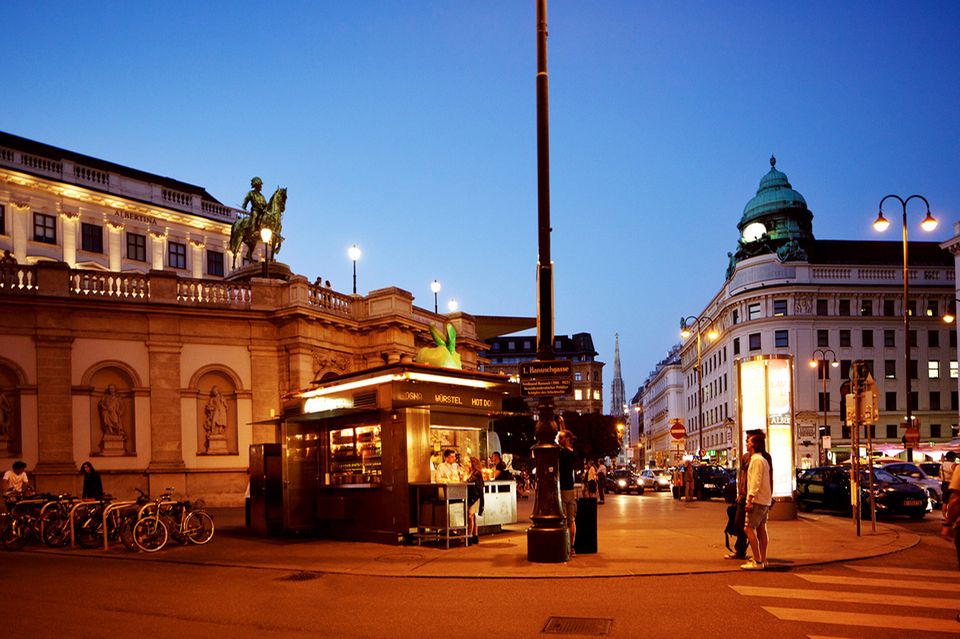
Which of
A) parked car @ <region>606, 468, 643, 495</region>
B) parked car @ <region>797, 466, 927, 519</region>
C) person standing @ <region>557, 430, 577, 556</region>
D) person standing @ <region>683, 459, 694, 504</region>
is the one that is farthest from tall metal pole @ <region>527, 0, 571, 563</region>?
parked car @ <region>606, 468, 643, 495</region>

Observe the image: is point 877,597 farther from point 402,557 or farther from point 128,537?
point 128,537

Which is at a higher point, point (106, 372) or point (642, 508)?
point (106, 372)

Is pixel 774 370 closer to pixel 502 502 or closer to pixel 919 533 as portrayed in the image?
pixel 919 533

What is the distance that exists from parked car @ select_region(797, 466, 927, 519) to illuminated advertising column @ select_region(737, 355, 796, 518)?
2.36 metres

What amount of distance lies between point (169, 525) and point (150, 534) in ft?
2.63

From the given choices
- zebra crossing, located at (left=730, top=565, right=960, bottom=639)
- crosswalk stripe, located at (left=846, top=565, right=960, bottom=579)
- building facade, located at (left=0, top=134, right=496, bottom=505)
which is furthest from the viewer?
building facade, located at (left=0, top=134, right=496, bottom=505)

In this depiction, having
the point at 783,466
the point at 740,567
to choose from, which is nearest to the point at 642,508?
the point at 783,466

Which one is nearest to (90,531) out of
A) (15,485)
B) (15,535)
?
(15,535)

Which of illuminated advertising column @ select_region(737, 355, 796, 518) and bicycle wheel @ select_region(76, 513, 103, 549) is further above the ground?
illuminated advertising column @ select_region(737, 355, 796, 518)

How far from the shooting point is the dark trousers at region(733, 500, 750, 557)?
13047 mm

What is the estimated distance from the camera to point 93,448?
88.1 feet

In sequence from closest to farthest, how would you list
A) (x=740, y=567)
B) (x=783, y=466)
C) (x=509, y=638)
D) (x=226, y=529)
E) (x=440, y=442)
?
1. (x=509, y=638)
2. (x=740, y=567)
3. (x=440, y=442)
4. (x=226, y=529)
5. (x=783, y=466)

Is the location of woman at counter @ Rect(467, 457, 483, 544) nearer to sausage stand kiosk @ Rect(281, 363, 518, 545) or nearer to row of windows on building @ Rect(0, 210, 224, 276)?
sausage stand kiosk @ Rect(281, 363, 518, 545)

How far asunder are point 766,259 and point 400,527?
243ft
